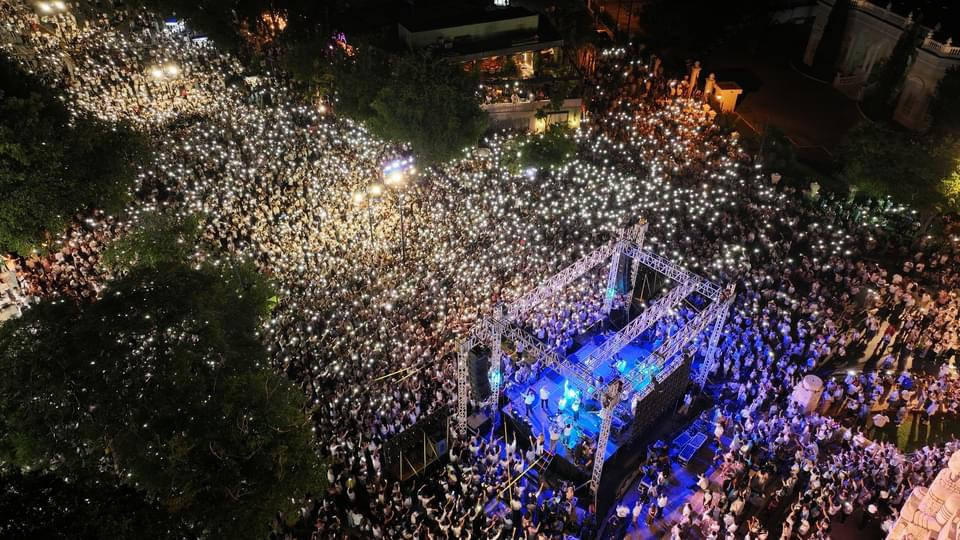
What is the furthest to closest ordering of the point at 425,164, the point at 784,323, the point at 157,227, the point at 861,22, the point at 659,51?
the point at 659,51, the point at 861,22, the point at 425,164, the point at 784,323, the point at 157,227

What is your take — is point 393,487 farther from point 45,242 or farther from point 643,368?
point 45,242

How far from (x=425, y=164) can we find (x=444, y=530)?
1610cm

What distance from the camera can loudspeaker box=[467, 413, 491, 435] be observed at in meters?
17.7

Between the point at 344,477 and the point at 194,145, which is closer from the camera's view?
the point at 344,477

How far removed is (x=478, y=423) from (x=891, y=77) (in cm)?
2885

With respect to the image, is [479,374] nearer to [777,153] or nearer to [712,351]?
[712,351]

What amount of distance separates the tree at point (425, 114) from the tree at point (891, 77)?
836 inches

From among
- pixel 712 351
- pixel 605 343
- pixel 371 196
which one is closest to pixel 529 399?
pixel 605 343

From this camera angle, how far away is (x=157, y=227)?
18.4 meters

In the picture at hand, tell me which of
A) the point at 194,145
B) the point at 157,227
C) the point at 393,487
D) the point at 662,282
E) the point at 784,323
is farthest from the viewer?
the point at 194,145

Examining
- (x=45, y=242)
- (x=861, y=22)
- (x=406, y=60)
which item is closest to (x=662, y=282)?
(x=406, y=60)

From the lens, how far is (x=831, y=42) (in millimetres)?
35844

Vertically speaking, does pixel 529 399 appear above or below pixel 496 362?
below

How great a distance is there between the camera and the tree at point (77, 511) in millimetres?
10133
